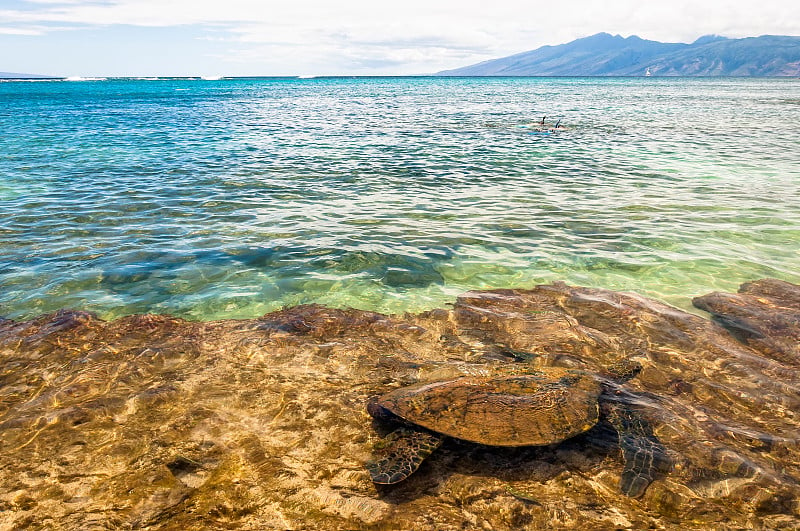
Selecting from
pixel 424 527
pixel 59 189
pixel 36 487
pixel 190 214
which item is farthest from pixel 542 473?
pixel 59 189

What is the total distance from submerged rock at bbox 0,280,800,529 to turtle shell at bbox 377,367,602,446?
1.20 feet

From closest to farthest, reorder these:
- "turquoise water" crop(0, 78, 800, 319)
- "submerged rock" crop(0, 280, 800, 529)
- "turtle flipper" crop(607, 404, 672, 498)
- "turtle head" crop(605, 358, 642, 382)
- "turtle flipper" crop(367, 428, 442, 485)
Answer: "submerged rock" crop(0, 280, 800, 529), "turtle flipper" crop(367, 428, 442, 485), "turtle flipper" crop(607, 404, 672, 498), "turtle head" crop(605, 358, 642, 382), "turquoise water" crop(0, 78, 800, 319)

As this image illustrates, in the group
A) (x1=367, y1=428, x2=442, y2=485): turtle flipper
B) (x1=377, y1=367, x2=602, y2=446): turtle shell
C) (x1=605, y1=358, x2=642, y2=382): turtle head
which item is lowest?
(x1=605, y1=358, x2=642, y2=382): turtle head

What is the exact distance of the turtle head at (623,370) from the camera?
234 inches

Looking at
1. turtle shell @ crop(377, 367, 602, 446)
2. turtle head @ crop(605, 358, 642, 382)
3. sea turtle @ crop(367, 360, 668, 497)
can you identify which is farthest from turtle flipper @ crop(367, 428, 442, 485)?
turtle head @ crop(605, 358, 642, 382)

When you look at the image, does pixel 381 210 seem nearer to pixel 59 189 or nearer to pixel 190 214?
pixel 190 214

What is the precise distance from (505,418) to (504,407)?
14cm

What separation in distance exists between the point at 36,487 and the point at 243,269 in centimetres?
598

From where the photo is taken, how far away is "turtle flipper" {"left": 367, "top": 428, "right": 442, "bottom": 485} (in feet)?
13.5

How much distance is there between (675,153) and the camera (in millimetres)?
23406

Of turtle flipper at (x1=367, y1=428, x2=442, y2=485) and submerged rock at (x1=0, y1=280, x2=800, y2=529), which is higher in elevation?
turtle flipper at (x1=367, y1=428, x2=442, y2=485)

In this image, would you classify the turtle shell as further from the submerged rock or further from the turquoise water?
the turquoise water

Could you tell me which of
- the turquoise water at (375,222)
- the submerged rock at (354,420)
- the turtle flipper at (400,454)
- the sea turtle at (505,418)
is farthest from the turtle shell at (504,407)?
the turquoise water at (375,222)

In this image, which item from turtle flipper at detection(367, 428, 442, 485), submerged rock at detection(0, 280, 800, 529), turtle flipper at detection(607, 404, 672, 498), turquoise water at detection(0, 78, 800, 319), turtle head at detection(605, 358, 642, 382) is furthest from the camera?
turquoise water at detection(0, 78, 800, 319)
